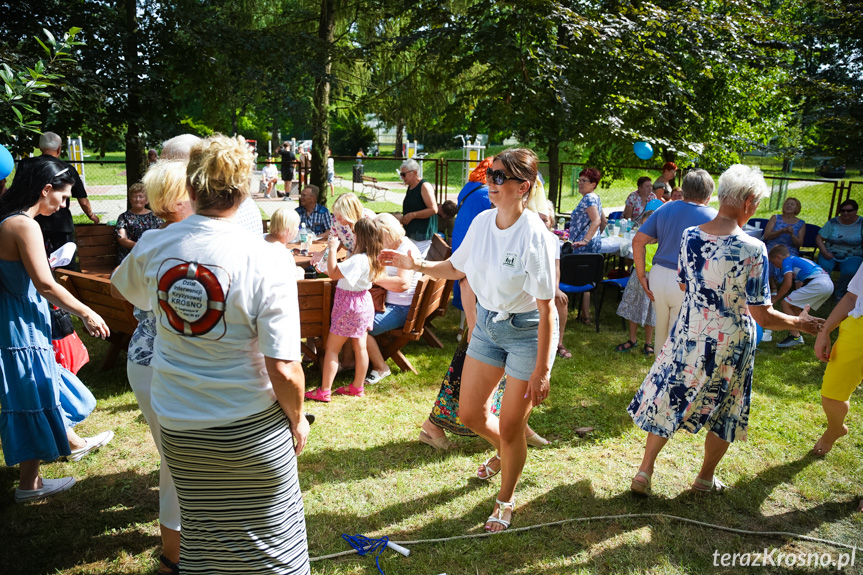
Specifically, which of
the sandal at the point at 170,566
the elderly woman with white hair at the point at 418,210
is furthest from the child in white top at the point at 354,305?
the elderly woman with white hair at the point at 418,210

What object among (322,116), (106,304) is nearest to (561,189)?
(322,116)

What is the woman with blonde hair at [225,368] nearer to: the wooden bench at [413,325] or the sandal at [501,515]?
the sandal at [501,515]

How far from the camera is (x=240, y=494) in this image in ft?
6.63

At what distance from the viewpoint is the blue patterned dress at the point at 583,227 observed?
7.09 m

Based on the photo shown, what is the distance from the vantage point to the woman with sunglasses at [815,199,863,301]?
7.96 metres

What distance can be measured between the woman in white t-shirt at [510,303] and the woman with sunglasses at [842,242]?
22.9ft

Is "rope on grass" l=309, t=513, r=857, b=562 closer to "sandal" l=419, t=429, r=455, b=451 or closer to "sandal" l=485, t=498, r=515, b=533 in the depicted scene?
"sandal" l=485, t=498, r=515, b=533

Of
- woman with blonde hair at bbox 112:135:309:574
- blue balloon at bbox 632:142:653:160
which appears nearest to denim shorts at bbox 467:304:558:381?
woman with blonde hair at bbox 112:135:309:574

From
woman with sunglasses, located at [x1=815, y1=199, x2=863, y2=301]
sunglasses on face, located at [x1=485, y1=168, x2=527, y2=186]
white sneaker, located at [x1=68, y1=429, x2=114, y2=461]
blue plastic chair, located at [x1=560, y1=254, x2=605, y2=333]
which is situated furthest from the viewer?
woman with sunglasses, located at [x1=815, y1=199, x2=863, y2=301]

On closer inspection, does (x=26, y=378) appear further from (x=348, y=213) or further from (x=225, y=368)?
(x=348, y=213)

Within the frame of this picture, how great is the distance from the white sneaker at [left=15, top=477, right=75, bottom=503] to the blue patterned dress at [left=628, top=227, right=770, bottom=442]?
3329mm

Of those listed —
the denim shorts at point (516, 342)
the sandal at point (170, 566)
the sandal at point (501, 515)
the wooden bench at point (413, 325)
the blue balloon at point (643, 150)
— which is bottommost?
the sandal at point (170, 566)

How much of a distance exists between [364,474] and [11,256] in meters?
2.25

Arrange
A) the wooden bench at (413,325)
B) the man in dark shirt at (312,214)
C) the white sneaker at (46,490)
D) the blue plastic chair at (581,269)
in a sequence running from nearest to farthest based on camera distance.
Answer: the white sneaker at (46,490) < the wooden bench at (413,325) < the blue plastic chair at (581,269) < the man in dark shirt at (312,214)
